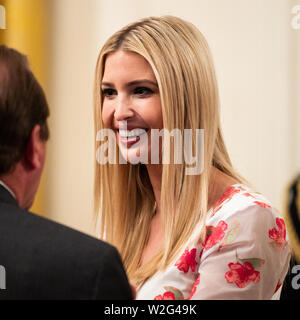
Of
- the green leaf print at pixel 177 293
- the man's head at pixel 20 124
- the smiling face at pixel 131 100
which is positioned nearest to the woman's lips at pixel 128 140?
the smiling face at pixel 131 100

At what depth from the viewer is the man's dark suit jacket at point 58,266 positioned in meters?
0.69

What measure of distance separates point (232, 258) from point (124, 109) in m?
0.45

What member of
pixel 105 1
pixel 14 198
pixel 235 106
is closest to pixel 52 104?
pixel 105 1

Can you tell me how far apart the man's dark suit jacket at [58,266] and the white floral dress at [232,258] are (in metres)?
0.41

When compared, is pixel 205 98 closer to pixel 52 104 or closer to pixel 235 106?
pixel 235 106

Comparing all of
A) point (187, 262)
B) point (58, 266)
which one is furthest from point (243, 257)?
point (58, 266)

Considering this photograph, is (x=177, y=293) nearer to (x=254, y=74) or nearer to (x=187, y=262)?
(x=187, y=262)

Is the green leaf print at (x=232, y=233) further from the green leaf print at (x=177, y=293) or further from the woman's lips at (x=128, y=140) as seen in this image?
the woman's lips at (x=128, y=140)

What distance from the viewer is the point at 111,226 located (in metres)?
1.42

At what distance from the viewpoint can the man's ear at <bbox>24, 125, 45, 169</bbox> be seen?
75 centimetres

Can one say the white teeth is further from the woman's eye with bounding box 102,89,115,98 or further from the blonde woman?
the woman's eye with bounding box 102,89,115,98

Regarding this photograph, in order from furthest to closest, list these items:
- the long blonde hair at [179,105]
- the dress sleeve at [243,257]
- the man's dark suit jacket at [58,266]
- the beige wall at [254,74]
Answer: the beige wall at [254,74], the long blonde hair at [179,105], the dress sleeve at [243,257], the man's dark suit jacket at [58,266]

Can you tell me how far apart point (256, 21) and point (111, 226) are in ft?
2.93

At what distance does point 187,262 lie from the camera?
1.15 m
